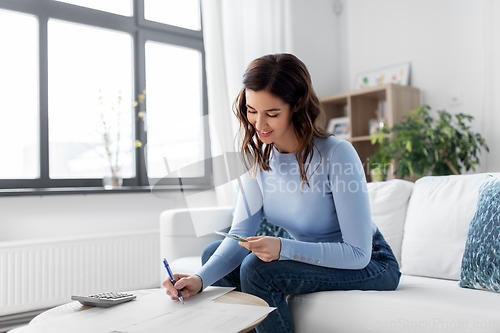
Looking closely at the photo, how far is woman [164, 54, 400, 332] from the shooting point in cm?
109

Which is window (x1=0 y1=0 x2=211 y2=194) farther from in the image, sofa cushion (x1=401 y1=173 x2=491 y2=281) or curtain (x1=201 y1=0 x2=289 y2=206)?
sofa cushion (x1=401 y1=173 x2=491 y2=281)

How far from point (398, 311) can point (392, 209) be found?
2.31 ft

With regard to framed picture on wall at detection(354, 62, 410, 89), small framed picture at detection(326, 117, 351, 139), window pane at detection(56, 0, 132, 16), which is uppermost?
window pane at detection(56, 0, 132, 16)

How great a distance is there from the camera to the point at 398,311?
42.6 inches

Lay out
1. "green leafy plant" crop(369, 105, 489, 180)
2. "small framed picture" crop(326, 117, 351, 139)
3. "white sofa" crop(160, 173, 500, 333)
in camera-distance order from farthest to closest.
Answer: "small framed picture" crop(326, 117, 351, 139), "green leafy plant" crop(369, 105, 489, 180), "white sofa" crop(160, 173, 500, 333)

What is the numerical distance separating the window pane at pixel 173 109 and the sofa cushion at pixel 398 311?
1.61 m

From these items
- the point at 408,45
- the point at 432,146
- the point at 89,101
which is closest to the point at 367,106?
the point at 408,45

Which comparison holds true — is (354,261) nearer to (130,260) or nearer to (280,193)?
(280,193)

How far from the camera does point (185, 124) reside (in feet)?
9.32

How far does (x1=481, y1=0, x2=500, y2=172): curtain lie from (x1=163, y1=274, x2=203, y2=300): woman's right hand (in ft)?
7.29

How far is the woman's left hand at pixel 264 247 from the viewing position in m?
1.02

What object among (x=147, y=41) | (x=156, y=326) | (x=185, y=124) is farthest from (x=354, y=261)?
(x=147, y=41)

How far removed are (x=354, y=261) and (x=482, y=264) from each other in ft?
1.31

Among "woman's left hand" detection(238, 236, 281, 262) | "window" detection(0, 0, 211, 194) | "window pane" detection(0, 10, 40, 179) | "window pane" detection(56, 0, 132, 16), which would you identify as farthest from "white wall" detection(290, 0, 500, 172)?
"woman's left hand" detection(238, 236, 281, 262)
